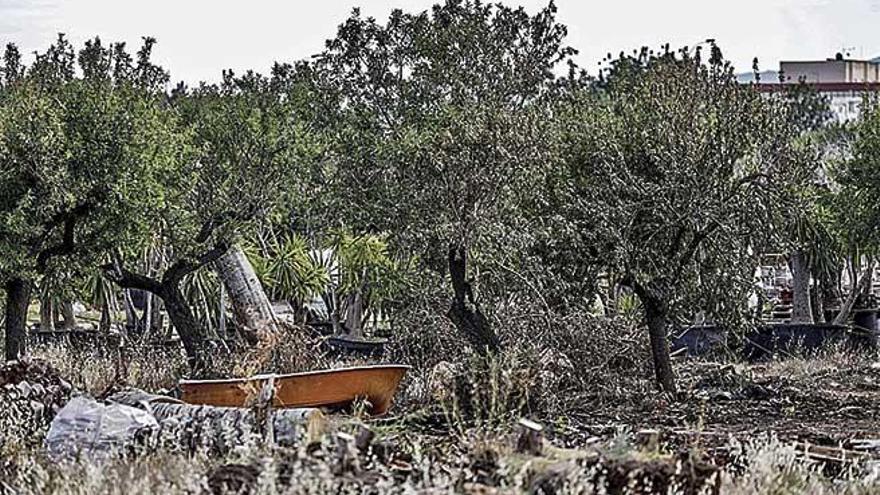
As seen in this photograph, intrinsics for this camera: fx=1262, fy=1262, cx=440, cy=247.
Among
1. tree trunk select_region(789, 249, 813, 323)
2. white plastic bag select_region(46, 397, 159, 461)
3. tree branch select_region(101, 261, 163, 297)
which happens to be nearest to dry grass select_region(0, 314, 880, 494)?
white plastic bag select_region(46, 397, 159, 461)

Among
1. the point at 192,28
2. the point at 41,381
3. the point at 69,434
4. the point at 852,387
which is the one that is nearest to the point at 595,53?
the point at 192,28

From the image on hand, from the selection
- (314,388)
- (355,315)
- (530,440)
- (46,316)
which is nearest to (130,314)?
(46,316)

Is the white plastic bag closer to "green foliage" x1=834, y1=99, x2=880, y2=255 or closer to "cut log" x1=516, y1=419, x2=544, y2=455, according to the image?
"cut log" x1=516, y1=419, x2=544, y2=455

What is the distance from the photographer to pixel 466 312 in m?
10.7

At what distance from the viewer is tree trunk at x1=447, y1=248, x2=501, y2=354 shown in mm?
10547

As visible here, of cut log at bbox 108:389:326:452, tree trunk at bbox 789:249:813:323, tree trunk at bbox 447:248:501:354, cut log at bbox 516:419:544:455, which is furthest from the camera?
tree trunk at bbox 789:249:813:323

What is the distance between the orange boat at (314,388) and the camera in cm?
884

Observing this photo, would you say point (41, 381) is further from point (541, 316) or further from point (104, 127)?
point (541, 316)

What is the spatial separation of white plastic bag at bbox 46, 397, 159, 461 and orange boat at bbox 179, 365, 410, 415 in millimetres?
1249

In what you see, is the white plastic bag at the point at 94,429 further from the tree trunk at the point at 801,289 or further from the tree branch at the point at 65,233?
the tree trunk at the point at 801,289

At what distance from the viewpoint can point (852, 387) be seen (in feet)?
38.8

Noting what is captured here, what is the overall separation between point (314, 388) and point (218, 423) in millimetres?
1774

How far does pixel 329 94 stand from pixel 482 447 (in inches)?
344

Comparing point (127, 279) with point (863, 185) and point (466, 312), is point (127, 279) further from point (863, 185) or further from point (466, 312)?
point (863, 185)
